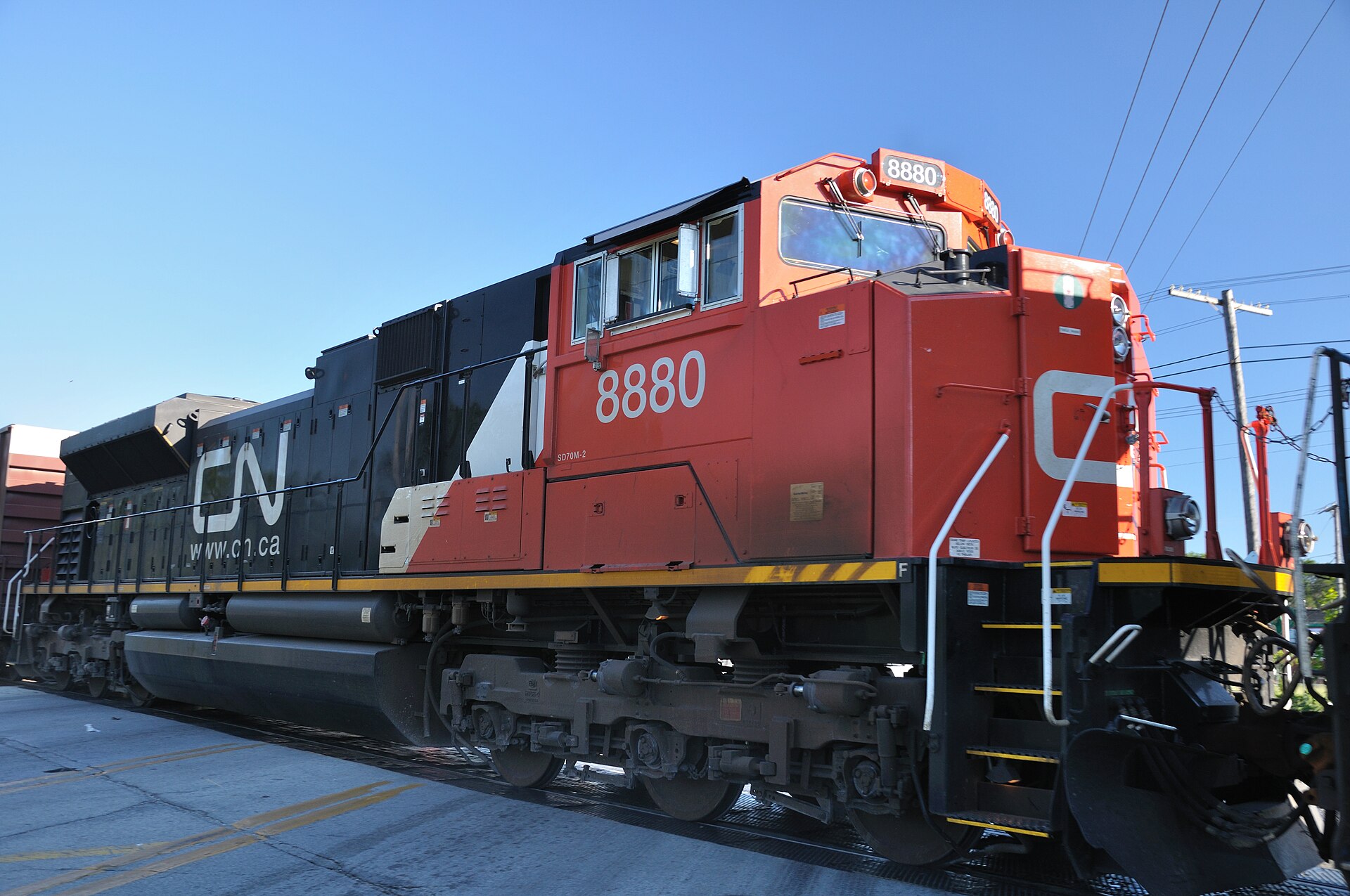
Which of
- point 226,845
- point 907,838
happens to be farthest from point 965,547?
point 226,845

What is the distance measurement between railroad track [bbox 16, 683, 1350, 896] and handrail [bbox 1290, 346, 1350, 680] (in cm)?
170

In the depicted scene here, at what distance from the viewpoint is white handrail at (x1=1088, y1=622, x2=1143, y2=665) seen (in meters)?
3.98

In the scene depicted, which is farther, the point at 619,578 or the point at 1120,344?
the point at 619,578

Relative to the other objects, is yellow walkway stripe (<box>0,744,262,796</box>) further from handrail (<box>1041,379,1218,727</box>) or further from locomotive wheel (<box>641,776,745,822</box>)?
handrail (<box>1041,379,1218,727</box>)

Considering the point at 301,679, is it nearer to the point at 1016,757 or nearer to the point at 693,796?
the point at 693,796

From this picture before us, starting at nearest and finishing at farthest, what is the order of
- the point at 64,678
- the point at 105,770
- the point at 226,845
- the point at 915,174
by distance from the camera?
the point at 226,845 < the point at 915,174 < the point at 105,770 < the point at 64,678

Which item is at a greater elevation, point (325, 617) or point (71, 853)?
point (325, 617)

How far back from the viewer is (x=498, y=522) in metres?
6.89

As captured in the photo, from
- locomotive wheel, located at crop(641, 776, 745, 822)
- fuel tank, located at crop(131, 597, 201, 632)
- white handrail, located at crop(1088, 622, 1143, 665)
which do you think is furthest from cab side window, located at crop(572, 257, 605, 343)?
fuel tank, located at crop(131, 597, 201, 632)

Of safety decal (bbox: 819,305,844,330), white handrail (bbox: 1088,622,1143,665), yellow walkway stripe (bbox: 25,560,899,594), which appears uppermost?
safety decal (bbox: 819,305,844,330)

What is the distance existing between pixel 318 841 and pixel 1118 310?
520cm

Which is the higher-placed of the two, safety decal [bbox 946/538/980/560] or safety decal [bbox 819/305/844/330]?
safety decal [bbox 819/305/844/330]

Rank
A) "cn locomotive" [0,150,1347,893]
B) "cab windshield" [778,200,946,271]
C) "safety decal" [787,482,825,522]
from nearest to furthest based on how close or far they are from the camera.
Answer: "cn locomotive" [0,150,1347,893] < "safety decal" [787,482,825,522] < "cab windshield" [778,200,946,271]

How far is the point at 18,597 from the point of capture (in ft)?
50.0
